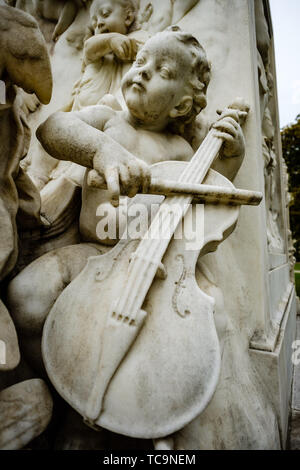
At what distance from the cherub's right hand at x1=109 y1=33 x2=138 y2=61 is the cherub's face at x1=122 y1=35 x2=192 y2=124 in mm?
801

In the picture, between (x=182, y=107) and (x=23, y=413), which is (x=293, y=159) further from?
(x=23, y=413)

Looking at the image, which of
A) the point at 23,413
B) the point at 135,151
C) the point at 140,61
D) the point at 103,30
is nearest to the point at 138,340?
the point at 23,413

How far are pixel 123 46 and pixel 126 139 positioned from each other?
0.99m

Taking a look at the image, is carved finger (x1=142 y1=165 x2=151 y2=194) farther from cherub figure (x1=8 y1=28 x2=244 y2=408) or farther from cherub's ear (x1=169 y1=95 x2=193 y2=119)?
cherub's ear (x1=169 y1=95 x2=193 y2=119)

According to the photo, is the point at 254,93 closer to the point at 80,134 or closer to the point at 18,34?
the point at 80,134

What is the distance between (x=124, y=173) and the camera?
3.19ft

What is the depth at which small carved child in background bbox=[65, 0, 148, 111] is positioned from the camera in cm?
203

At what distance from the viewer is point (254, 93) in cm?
178

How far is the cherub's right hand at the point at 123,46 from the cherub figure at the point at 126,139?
69 centimetres

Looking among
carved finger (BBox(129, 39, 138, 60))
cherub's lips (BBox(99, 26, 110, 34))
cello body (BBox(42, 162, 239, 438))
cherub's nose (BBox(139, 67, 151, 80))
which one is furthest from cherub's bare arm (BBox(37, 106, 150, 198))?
cherub's lips (BBox(99, 26, 110, 34))

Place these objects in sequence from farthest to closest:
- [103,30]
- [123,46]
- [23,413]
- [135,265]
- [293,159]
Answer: [293,159] < [103,30] < [123,46] < [135,265] < [23,413]

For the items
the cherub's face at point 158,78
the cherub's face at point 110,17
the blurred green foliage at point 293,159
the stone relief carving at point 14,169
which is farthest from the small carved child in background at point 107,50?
the blurred green foliage at point 293,159

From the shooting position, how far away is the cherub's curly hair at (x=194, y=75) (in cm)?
133
